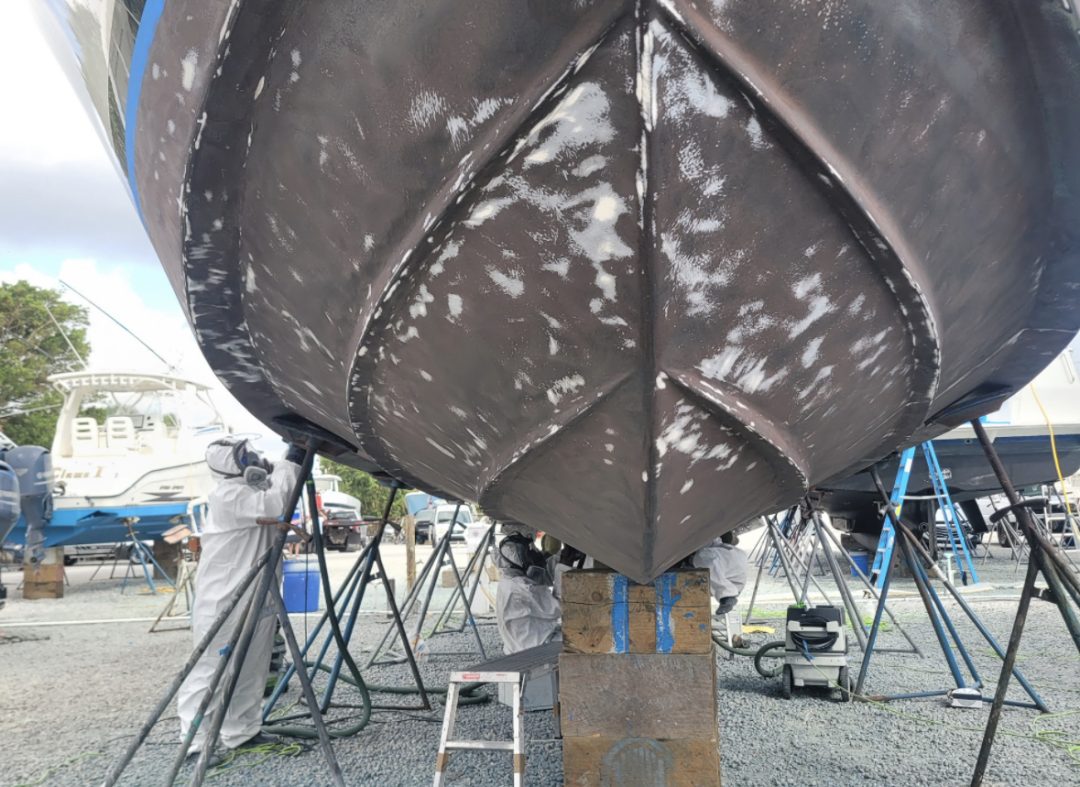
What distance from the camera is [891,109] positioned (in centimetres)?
131

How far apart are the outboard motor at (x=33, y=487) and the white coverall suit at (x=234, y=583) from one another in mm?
8587

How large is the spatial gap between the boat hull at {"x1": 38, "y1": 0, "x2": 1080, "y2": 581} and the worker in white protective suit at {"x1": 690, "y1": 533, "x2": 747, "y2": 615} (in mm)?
3571

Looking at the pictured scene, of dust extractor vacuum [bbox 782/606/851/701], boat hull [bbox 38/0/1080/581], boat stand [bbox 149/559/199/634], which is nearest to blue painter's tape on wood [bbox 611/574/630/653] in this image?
boat hull [bbox 38/0/1080/581]

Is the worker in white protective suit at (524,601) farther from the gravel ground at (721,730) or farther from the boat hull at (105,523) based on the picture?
the boat hull at (105,523)

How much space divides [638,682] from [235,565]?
7.55ft

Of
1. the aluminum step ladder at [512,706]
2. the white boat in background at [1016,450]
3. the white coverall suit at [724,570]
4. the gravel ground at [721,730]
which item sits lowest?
the gravel ground at [721,730]

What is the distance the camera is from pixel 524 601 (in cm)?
482

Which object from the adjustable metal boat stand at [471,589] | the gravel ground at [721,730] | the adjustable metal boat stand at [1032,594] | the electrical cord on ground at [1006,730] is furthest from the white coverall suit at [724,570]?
the adjustable metal boat stand at [1032,594]

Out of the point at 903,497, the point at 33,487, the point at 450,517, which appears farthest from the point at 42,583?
the point at 450,517

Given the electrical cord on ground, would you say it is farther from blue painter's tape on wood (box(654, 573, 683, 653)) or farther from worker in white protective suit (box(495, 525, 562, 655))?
blue painter's tape on wood (box(654, 573, 683, 653))

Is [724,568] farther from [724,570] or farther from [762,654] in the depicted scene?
[762,654]

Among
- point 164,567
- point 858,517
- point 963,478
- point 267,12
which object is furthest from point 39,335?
point 267,12

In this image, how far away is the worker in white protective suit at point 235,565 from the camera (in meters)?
3.81

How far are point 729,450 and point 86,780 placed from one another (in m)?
3.46
